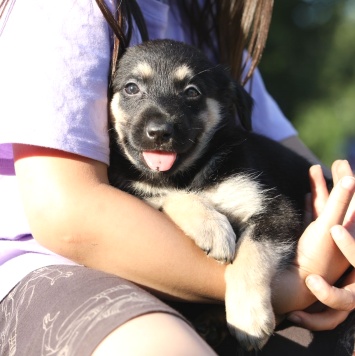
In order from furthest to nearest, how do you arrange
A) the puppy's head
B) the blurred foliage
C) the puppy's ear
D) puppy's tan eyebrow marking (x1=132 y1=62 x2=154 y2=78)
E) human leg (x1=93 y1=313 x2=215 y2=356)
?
the blurred foliage < the puppy's ear < puppy's tan eyebrow marking (x1=132 y1=62 x2=154 y2=78) < the puppy's head < human leg (x1=93 y1=313 x2=215 y2=356)

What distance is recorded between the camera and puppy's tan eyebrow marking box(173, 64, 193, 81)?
94.7 inches

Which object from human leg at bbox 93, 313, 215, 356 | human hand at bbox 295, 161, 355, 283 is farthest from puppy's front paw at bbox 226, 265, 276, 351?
human leg at bbox 93, 313, 215, 356

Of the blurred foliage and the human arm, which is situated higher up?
the human arm

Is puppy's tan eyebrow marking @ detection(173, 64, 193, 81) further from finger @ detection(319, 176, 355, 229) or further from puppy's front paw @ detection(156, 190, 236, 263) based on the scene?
finger @ detection(319, 176, 355, 229)

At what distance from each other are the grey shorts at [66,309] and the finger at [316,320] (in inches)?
22.8

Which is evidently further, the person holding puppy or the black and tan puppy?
the black and tan puppy

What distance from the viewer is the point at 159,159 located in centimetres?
226

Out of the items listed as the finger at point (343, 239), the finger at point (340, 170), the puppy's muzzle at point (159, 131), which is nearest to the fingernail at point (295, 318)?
the finger at point (343, 239)

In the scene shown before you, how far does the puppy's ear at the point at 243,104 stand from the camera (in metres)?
2.59

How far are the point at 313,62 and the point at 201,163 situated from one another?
702 cm

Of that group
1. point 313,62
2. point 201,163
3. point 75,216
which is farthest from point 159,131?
point 313,62

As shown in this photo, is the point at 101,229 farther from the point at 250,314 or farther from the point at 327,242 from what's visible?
the point at 327,242

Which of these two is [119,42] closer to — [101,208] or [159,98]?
[159,98]

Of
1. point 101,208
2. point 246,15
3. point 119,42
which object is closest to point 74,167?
point 101,208
